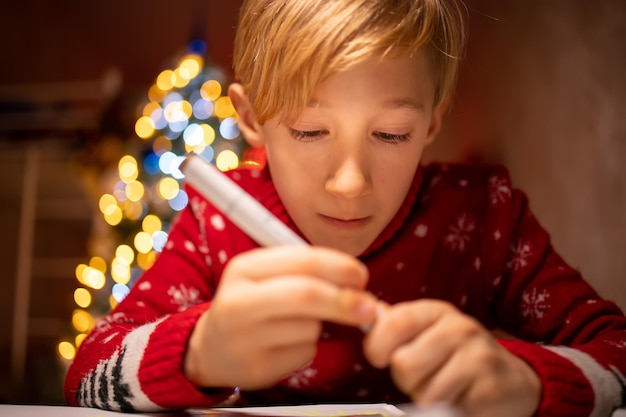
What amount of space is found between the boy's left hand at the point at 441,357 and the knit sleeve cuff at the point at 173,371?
133mm

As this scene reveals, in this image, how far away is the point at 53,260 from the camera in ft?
6.88

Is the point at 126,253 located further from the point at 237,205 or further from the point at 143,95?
the point at 237,205

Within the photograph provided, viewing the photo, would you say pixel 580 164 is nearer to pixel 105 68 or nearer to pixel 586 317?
pixel 586 317

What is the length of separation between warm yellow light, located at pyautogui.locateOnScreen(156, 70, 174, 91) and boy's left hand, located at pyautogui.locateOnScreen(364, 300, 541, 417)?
1.17 metres

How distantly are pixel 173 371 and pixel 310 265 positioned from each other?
142 millimetres

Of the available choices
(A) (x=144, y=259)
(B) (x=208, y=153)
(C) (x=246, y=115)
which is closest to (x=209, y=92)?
(B) (x=208, y=153)

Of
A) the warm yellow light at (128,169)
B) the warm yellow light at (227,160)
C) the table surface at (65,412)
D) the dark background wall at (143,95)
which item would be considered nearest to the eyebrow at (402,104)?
the dark background wall at (143,95)

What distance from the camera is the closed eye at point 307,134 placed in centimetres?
46

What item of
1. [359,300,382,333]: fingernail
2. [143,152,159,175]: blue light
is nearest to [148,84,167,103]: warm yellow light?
[143,152,159,175]: blue light

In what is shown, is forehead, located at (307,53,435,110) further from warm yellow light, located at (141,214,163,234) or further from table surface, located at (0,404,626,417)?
warm yellow light, located at (141,214,163,234)

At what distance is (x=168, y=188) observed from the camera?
1353mm

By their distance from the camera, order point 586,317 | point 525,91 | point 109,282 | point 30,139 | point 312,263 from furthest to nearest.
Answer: point 30,139, point 109,282, point 525,91, point 586,317, point 312,263

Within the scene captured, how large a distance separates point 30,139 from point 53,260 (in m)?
0.41

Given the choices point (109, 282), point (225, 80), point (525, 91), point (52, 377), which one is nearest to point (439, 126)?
point (525, 91)
